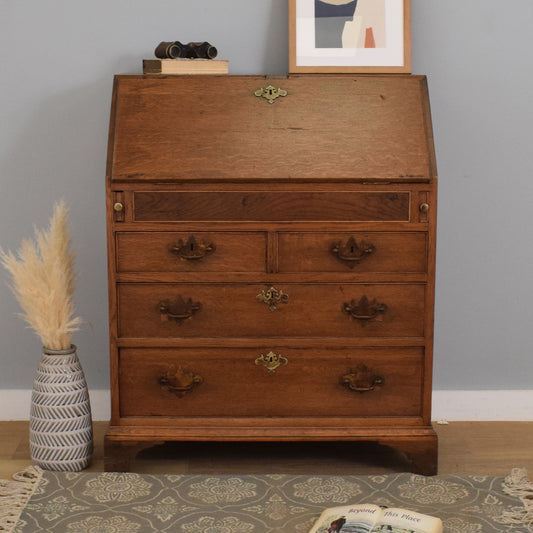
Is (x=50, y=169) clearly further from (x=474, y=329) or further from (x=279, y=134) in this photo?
(x=474, y=329)

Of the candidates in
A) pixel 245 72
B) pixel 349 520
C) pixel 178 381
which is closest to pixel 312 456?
pixel 178 381

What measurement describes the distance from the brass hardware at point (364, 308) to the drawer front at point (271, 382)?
106 mm

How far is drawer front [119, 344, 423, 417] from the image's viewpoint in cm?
231

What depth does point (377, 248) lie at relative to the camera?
2.27 meters

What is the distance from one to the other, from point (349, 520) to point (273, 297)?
2.31 ft

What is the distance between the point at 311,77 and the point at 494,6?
0.80m

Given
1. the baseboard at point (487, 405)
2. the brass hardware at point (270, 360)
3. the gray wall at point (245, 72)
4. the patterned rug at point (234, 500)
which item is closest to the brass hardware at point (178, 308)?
the brass hardware at point (270, 360)

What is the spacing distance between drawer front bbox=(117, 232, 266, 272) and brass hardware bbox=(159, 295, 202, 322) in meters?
0.10

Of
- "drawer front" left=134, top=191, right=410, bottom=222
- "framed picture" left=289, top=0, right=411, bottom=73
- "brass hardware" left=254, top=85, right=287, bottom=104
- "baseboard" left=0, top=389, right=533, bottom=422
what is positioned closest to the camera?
"drawer front" left=134, top=191, right=410, bottom=222

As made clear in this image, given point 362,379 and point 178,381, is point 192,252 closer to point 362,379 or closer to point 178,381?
point 178,381

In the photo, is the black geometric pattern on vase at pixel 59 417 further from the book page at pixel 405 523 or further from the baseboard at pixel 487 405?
the baseboard at pixel 487 405

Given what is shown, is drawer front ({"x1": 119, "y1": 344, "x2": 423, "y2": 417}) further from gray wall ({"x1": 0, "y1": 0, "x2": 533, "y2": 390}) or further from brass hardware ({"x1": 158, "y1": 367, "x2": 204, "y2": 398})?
gray wall ({"x1": 0, "y1": 0, "x2": 533, "y2": 390})

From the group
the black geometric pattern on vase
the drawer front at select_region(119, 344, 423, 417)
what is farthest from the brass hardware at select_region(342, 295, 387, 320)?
the black geometric pattern on vase

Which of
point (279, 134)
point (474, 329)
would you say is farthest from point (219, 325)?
point (474, 329)
